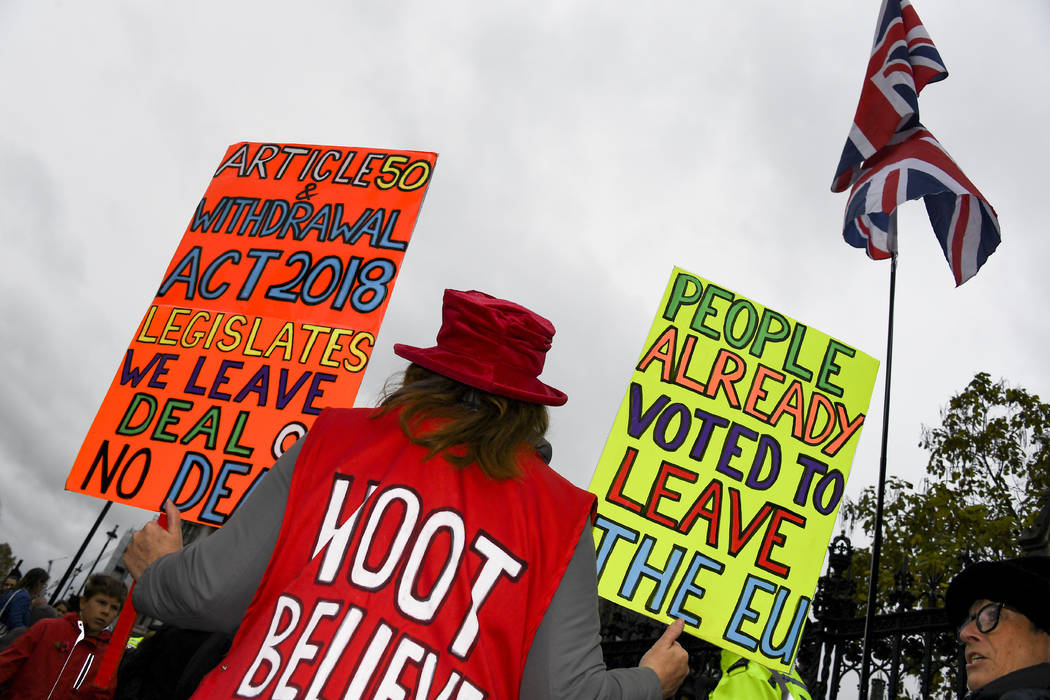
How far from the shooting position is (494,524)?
5.62 feet

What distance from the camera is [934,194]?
241 inches

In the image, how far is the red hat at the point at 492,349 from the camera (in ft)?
6.11

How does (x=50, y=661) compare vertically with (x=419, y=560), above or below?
below

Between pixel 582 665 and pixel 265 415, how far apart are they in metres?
3.19

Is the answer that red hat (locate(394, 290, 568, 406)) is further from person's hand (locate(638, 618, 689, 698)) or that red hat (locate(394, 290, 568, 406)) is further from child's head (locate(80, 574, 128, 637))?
child's head (locate(80, 574, 128, 637))

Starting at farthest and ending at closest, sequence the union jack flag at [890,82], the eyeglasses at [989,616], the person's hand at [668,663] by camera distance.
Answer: the union jack flag at [890,82] → the eyeglasses at [989,616] → the person's hand at [668,663]

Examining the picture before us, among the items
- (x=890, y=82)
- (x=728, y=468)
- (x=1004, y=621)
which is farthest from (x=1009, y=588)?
(x=890, y=82)

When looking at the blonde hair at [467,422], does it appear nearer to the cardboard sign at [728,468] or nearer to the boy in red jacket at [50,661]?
the cardboard sign at [728,468]

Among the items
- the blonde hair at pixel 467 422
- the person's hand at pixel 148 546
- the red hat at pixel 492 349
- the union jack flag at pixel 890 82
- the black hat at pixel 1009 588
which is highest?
the union jack flag at pixel 890 82

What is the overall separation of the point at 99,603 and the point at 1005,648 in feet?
16.6

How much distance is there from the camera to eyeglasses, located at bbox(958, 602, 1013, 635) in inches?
119

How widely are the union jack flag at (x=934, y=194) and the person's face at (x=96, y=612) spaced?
549 centimetres

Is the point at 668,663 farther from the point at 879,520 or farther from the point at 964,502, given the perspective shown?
the point at 964,502

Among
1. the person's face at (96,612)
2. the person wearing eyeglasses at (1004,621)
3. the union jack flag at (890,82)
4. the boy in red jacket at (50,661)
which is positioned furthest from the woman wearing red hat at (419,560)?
the union jack flag at (890,82)
